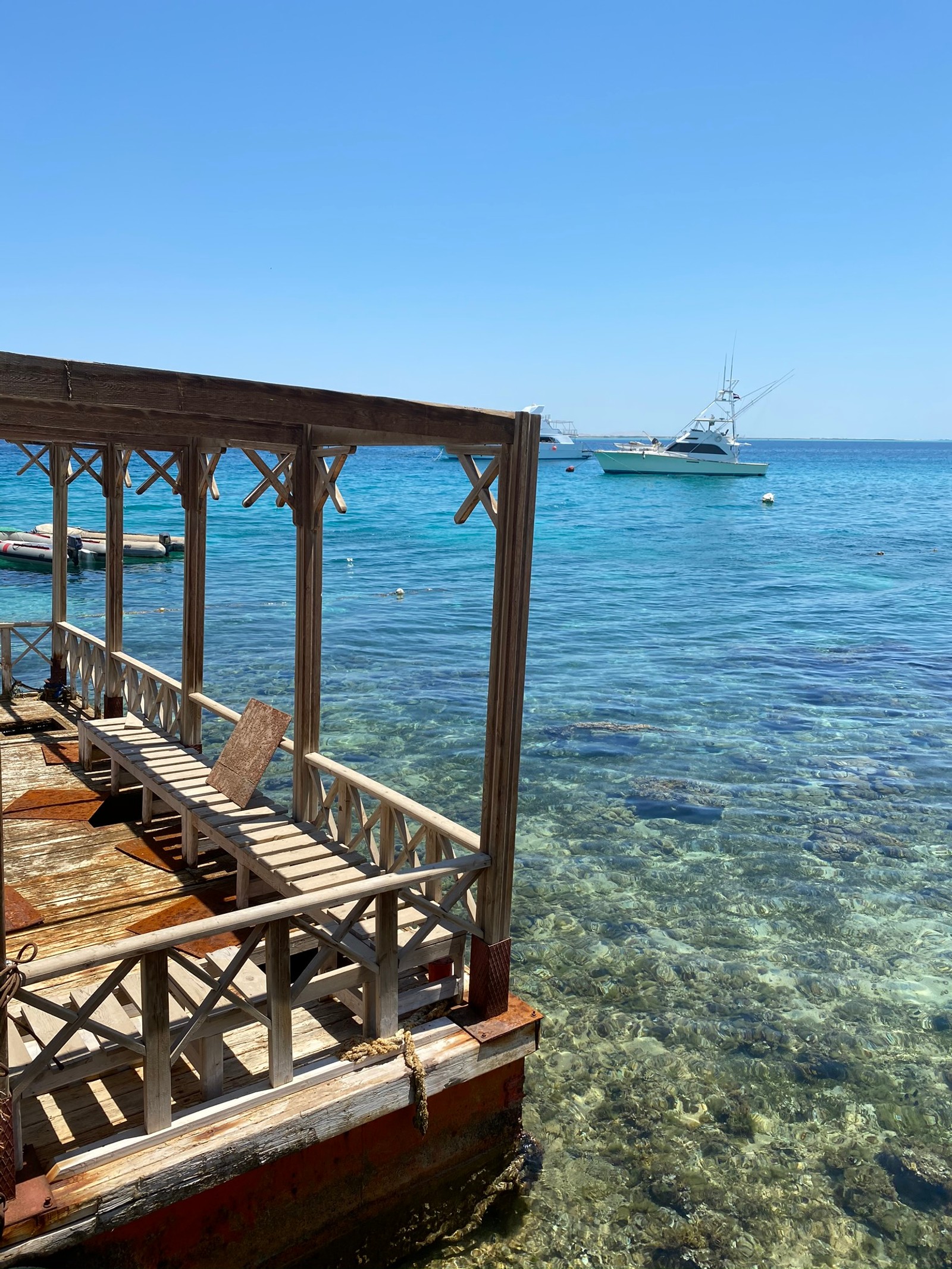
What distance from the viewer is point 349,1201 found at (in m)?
4.57

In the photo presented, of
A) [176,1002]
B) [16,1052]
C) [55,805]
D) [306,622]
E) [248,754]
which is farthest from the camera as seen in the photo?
[55,805]

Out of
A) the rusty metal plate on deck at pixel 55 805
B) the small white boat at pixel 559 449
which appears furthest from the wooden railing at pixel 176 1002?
the small white boat at pixel 559 449

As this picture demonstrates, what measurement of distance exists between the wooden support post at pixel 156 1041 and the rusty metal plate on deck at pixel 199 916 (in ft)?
5.67

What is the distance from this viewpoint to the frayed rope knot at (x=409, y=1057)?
4547mm

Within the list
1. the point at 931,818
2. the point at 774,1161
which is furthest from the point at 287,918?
the point at 931,818

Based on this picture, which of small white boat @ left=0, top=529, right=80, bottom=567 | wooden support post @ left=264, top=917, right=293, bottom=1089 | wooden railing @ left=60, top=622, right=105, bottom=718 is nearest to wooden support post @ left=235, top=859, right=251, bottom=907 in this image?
wooden support post @ left=264, top=917, right=293, bottom=1089

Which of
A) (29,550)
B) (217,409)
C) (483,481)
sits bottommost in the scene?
(29,550)

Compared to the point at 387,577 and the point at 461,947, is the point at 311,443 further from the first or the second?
the point at 387,577

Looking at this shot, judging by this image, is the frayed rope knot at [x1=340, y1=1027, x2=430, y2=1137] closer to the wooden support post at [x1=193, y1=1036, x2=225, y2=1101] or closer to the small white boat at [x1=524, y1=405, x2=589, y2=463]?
the wooden support post at [x1=193, y1=1036, x2=225, y2=1101]

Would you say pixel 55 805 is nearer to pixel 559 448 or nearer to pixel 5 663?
pixel 5 663

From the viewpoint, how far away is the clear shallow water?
5656 millimetres

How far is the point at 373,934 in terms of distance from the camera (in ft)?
17.6

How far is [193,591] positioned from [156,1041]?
5.12 m

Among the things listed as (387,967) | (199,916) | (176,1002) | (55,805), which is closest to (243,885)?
(199,916)
